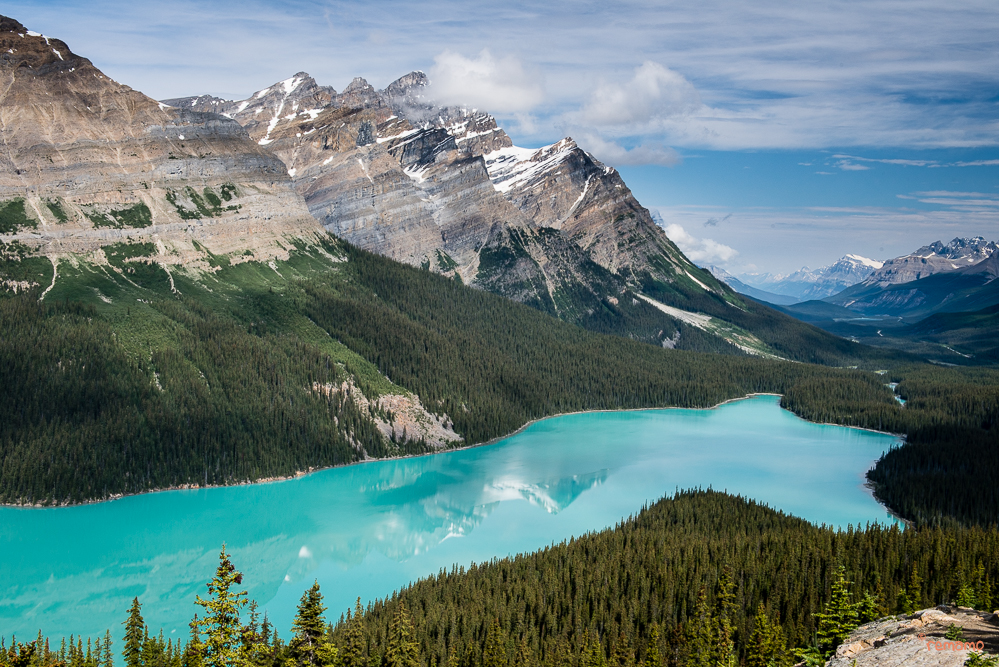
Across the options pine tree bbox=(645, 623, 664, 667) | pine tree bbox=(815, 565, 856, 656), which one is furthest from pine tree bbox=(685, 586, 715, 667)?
pine tree bbox=(815, 565, 856, 656)

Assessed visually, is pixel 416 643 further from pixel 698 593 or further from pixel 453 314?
pixel 453 314

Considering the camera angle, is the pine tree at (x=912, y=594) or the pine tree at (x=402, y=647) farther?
the pine tree at (x=912, y=594)

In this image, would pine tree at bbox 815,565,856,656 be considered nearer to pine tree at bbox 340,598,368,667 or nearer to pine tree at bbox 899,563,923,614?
pine tree at bbox 899,563,923,614

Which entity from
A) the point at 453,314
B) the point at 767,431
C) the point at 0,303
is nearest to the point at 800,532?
the point at 767,431

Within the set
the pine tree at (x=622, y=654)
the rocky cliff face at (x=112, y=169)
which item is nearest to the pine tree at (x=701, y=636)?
the pine tree at (x=622, y=654)

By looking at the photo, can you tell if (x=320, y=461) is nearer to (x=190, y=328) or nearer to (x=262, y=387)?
(x=262, y=387)

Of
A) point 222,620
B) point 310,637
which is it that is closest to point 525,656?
point 310,637

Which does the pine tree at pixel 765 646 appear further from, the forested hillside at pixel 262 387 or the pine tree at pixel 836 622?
the forested hillside at pixel 262 387
